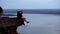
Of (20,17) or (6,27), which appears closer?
(6,27)

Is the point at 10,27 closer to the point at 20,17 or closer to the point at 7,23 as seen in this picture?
the point at 7,23

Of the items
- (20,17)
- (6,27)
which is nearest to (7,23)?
(6,27)

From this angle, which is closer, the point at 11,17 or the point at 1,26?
the point at 1,26

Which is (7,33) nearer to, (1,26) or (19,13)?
(1,26)

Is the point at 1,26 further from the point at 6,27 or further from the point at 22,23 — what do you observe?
the point at 22,23

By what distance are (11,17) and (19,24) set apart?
0.33 feet

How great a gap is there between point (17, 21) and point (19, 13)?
0.12 meters

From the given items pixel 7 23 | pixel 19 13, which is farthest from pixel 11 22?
pixel 19 13

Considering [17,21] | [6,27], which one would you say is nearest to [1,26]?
[6,27]

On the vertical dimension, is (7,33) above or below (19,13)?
below

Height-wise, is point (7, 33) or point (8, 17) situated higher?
point (8, 17)

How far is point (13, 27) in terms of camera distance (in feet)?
5.82

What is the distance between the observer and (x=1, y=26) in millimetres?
1717

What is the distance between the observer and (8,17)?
180cm
